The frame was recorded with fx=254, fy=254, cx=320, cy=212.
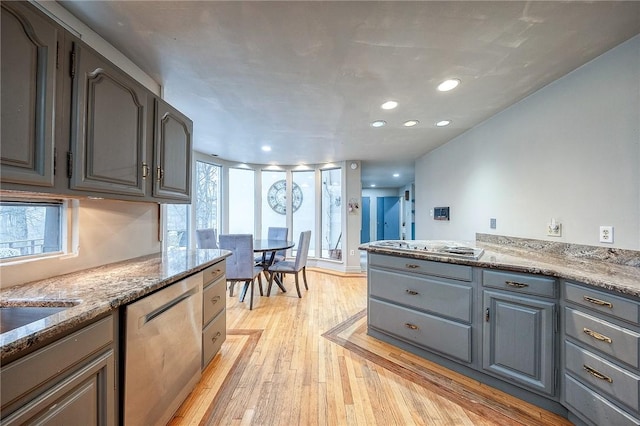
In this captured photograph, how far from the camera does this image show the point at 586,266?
1611mm

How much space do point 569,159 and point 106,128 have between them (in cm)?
315

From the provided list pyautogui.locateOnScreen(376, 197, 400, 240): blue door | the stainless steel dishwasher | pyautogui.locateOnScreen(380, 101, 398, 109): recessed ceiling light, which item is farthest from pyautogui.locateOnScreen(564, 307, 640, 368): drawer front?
pyautogui.locateOnScreen(376, 197, 400, 240): blue door

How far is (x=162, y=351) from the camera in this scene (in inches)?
51.6

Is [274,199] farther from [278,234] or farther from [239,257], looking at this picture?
[239,257]

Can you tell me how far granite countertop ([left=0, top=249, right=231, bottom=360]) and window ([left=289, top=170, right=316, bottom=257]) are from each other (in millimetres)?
3978

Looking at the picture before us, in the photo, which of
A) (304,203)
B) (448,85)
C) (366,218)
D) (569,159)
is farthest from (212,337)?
(366,218)

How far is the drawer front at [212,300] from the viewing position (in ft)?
6.03

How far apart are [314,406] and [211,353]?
0.89m

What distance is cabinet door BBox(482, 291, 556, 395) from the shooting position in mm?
1550

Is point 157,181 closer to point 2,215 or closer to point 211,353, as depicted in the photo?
point 2,215

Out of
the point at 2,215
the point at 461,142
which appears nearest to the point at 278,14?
the point at 2,215

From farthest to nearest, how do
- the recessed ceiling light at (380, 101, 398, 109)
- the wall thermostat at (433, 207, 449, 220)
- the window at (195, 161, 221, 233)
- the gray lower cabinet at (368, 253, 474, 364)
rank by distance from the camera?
the window at (195, 161, 221, 233), the wall thermostat at (433, 207, 449, 220), the recessed ceiling light at (380, 101, 398, 109), the gray lower cabinet at (368, 253, 474, 364)

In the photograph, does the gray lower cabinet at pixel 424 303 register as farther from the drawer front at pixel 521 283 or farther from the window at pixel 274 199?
the window at pixel 274 199

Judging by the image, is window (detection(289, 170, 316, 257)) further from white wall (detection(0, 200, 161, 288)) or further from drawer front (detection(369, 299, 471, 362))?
white wall (detection(0, 200, 161, 288))
